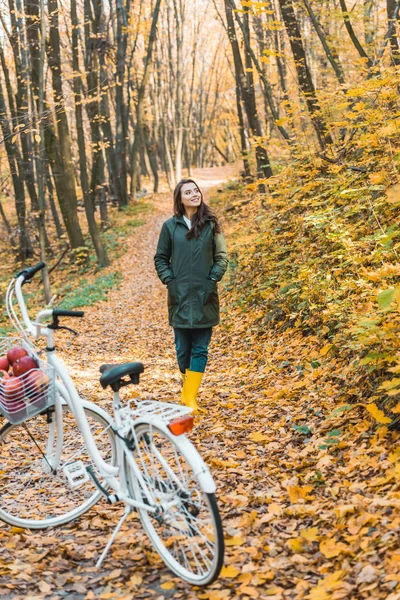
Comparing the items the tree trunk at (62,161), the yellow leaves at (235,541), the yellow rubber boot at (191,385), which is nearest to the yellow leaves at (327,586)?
the yellow leaves at (235,541)

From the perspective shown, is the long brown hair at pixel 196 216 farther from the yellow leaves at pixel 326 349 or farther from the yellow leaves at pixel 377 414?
the yellow leaves at pixel 377 414

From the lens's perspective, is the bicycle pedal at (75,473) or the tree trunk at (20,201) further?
the tree trunk at (20,201)

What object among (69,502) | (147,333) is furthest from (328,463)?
(147,333)

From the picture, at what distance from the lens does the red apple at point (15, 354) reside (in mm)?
3764

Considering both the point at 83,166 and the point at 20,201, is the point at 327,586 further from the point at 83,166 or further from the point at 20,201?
the point at 20,201

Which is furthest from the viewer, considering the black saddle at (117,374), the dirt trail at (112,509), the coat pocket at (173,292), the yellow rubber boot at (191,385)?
the yellow rubber boot at (191,385)

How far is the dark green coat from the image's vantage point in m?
5.52

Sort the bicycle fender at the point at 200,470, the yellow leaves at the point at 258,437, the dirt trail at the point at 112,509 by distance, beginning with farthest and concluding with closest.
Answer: the yellow leaves at the point at 258,437 < the dirt trail at the point at 112,509 < the bicycle fender at the point at 200,470

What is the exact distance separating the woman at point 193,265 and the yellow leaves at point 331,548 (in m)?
2.35

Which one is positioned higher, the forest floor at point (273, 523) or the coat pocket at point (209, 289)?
the coat pocket at point (209, 289)

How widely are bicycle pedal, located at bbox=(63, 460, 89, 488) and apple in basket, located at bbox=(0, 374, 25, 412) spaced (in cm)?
62

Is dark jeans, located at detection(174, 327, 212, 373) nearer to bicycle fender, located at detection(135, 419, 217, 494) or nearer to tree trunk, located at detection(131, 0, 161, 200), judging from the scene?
bicycle fender, located at detection(135, 419, 217, 494)

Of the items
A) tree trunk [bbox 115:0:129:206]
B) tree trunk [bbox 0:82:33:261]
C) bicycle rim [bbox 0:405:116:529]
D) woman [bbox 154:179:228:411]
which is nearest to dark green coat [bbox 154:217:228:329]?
woman [bbox 154:179:228:411]

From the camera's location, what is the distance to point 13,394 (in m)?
3.56
